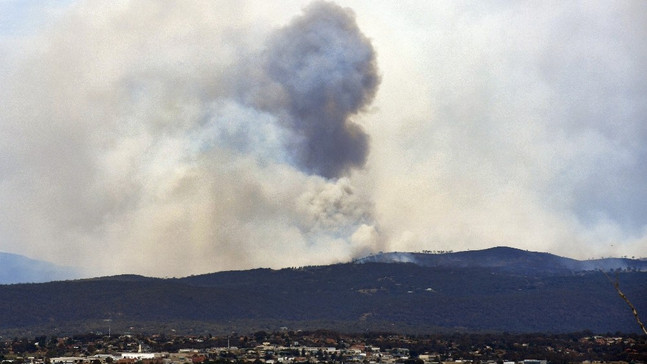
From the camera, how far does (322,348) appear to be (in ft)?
507

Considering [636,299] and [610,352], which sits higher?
A: [636,299]

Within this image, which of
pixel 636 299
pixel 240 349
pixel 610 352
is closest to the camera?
pixel 610 352

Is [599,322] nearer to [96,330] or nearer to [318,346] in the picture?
[318,346]

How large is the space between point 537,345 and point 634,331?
Answer: 34626 mm

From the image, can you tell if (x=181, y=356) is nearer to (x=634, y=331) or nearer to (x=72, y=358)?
(x=72, y=358)

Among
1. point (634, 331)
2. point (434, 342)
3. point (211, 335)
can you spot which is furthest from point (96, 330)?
point (634, 331)

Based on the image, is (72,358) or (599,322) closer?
(72,358)

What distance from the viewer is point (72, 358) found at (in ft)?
466

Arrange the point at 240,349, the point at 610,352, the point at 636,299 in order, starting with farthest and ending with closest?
the point at 636,299
the point at 240,349
the point at 610,352

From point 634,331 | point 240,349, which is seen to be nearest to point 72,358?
point 240,349

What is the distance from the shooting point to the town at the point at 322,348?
13675 cm

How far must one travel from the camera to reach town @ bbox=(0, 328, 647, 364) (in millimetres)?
136750

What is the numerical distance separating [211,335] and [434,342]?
3585 centimetres

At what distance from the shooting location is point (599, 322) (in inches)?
7544
